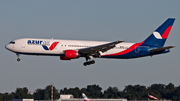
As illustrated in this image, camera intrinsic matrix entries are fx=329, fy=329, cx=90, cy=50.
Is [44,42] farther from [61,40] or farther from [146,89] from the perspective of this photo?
[146,89]

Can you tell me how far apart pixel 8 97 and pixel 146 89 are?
53.4 metres

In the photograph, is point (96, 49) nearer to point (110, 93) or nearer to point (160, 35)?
point (160, 35)

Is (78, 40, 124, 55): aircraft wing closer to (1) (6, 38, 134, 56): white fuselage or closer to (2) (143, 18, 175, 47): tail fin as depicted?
(1) (6, 38, 134, 56): white fuselage

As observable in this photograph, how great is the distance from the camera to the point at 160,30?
68625mm

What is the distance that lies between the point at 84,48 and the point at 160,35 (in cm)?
1728

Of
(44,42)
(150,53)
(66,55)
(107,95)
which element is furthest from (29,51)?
(107,95)

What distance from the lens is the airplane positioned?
59.9m

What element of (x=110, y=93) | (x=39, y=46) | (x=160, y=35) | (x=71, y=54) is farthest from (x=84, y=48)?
(x=110, y=93)

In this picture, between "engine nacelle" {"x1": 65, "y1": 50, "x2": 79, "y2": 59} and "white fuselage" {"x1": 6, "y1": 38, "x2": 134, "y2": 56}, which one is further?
"white fuselage" {"x1": 6, "y1": 38, "x2": 134, "y2": 56}

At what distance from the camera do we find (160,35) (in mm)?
68062

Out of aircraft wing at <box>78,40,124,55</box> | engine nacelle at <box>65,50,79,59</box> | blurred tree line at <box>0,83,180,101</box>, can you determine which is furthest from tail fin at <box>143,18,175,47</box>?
blurred tree line at <box>0,83,180,101</box>

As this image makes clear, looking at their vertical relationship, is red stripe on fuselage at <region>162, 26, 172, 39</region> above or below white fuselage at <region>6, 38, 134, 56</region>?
above

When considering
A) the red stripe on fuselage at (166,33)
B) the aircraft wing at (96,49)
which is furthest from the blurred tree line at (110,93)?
the aircraft wing at (96,49)

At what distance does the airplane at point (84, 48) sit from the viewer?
197 feet
